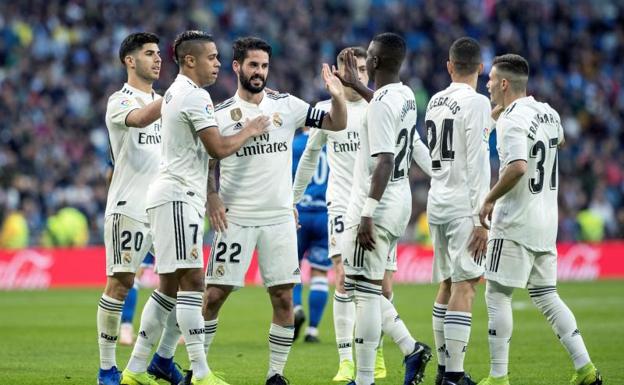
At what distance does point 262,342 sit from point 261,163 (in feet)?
17.6

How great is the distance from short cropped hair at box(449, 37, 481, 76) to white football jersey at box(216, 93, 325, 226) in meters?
1.24

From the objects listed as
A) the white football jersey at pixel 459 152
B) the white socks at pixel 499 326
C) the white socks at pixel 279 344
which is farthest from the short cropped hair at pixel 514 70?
the white socks at pixel 279 344

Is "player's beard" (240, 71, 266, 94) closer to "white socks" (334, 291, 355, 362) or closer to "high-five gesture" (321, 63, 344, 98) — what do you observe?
"high-five gesture" (321, 63, 344, 98)

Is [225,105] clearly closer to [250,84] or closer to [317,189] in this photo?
[250,84]

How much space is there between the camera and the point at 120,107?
1009 cm

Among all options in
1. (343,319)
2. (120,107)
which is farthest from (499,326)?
(120,107)

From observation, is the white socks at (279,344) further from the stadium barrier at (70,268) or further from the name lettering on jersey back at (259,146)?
the stadium barrier at (70,268)

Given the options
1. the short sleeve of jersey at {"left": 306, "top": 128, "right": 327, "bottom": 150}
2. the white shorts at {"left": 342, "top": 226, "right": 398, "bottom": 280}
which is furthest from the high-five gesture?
the short sleeve of jersey at {"left": 306, "top": 128, "right": 327, "bottom": 150}

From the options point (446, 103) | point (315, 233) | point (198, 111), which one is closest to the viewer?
point (198, 111)

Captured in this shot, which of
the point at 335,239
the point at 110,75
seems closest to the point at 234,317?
the point at 335,239

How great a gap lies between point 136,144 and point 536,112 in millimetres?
3394

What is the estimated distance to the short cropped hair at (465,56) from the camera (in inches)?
389

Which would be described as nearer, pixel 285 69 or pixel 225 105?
pixel 225 105

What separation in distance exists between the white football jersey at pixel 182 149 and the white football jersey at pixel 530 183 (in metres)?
2.39
